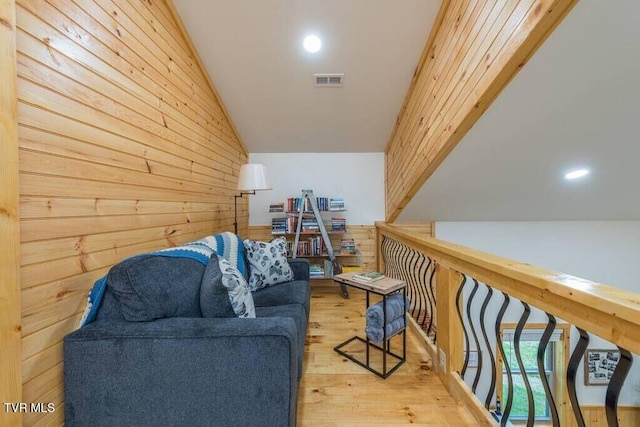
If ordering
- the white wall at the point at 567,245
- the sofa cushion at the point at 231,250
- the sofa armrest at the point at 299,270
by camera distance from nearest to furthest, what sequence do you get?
1. the sofa cushion at the point at 231,250
2. the sofa armrest at the point at 299,270
3. the white wall at the point at 567,245

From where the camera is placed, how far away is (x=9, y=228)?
3.02 ft

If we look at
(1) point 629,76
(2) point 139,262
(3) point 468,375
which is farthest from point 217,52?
(3) point 468,375

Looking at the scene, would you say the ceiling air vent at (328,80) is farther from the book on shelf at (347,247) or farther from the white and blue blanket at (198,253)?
the book on shelf at (347,247)

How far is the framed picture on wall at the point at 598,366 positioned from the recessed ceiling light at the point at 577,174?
2.63 m

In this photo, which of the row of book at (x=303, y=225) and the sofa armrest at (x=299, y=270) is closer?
the sofa armrest at (x=299, y=270)

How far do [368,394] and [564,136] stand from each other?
82.9 inches

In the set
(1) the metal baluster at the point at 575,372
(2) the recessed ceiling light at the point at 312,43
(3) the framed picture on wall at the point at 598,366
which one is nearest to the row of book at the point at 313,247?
(2) the recessed ceiling light at the point at 312,43

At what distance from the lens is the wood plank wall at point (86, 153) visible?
3.41 ft

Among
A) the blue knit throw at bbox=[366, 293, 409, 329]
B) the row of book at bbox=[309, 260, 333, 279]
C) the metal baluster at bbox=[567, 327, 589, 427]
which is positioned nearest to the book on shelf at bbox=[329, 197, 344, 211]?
the row of book at bbox=[309, 260, 333, 279]

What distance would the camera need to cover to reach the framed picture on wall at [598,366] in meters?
3.42

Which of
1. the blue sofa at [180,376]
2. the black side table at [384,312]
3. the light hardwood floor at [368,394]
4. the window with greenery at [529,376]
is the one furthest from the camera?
the window with greenery at [529,376]

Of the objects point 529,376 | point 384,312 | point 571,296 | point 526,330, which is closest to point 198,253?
point 384,312

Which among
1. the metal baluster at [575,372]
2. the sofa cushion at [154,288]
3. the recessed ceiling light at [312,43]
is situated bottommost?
the metal baluster at [575,372]

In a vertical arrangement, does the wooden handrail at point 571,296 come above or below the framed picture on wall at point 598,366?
above
